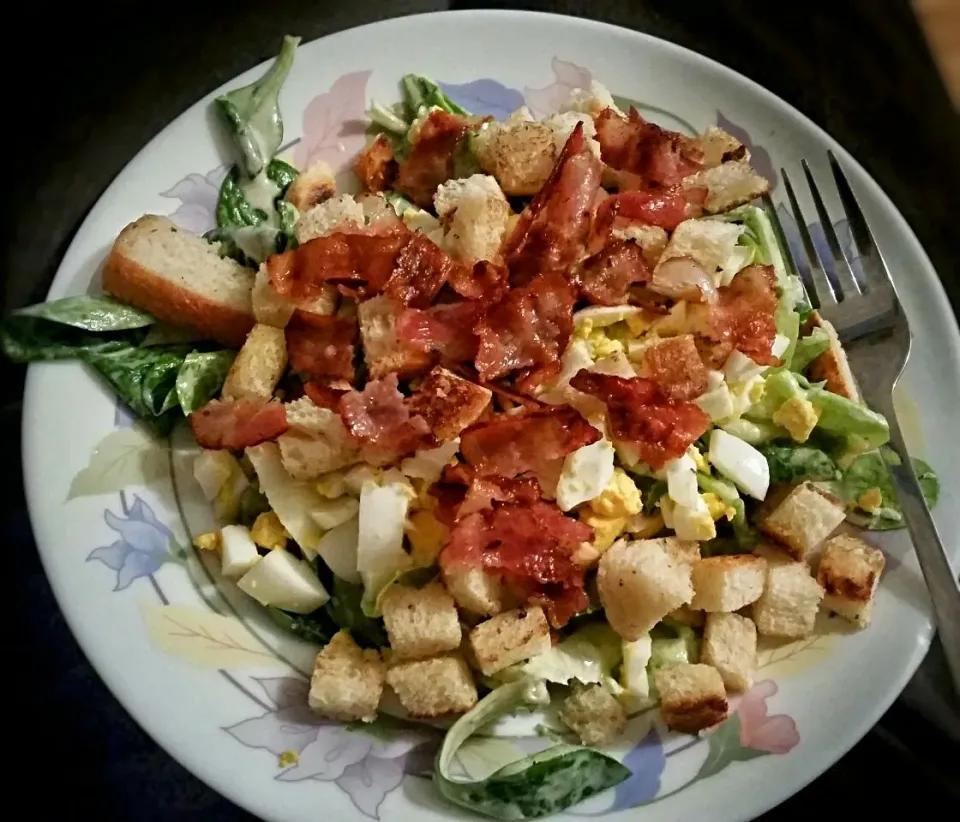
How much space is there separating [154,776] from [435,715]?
2.48 ft

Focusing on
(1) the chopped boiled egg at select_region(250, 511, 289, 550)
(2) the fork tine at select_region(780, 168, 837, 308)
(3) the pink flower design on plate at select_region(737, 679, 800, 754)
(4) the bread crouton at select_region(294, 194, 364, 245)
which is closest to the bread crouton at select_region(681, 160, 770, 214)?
(2) the fork tine at select_region(780, 168, 837, 308)

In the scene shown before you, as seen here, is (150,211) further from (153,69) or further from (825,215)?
(825,215)

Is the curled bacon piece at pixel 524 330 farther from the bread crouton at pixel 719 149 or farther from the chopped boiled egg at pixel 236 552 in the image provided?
the bread crouton at pixel 719 149

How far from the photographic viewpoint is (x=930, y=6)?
132 inches

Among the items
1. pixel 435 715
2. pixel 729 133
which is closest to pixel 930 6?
pixel 729 133

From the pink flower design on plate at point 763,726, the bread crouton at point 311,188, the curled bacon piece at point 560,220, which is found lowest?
the pink flower design on plate at point 763,726

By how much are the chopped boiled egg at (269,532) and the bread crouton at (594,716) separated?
0.68 meters

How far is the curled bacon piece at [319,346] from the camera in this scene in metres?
1.90

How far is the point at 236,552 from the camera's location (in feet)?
5.88

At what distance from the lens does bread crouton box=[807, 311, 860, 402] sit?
6.95 ft

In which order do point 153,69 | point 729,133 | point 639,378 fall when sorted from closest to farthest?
point 639,378 < point 729,133 < point 153,69

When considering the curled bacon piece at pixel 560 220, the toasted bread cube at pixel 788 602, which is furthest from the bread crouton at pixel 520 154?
the toasted bread cube at pixel 788 602

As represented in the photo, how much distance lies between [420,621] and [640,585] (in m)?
0.44

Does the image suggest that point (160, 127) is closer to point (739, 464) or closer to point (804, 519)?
point (739, 464)
